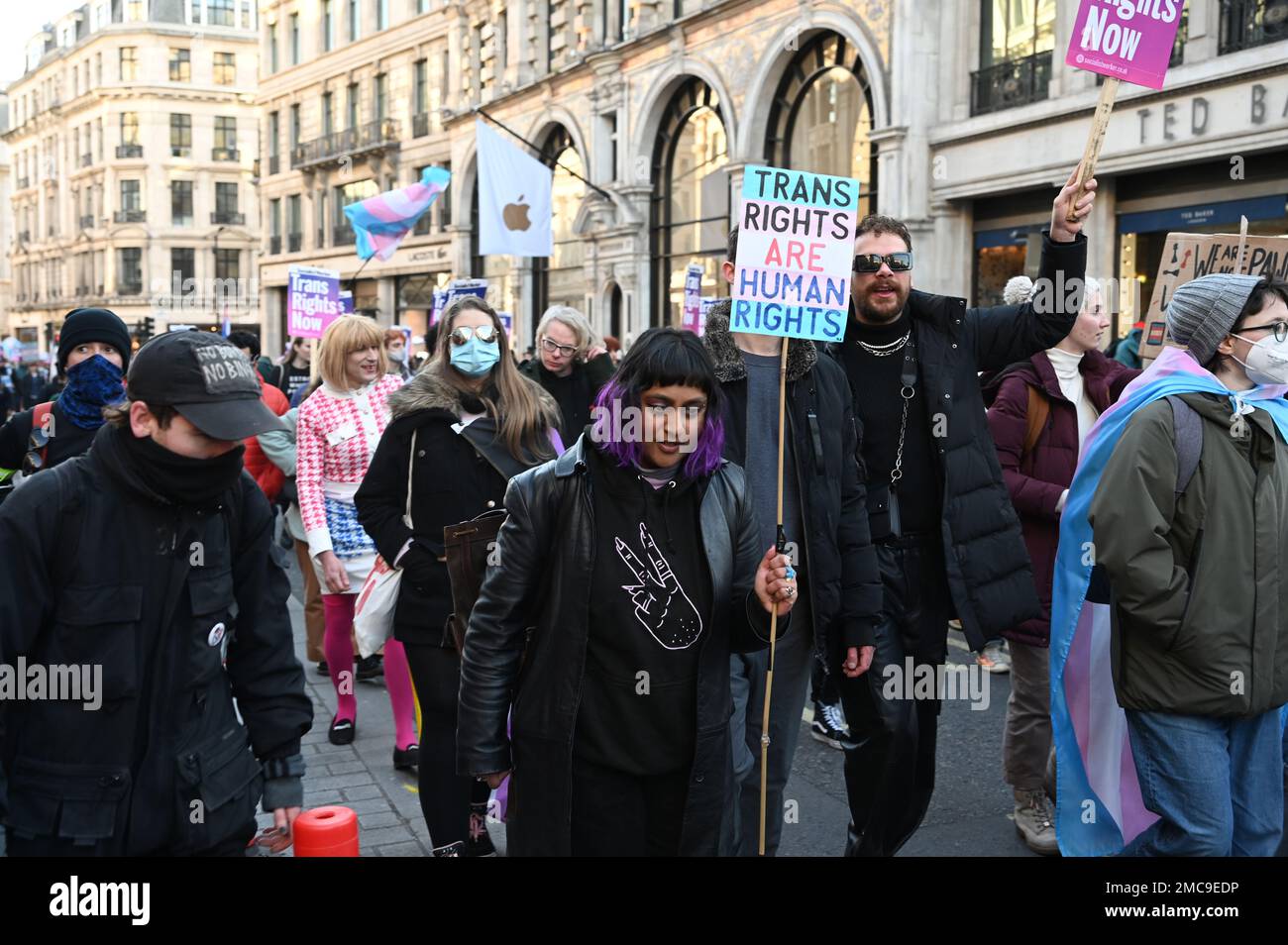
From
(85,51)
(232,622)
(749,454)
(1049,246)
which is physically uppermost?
(85,51)

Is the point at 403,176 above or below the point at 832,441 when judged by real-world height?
above

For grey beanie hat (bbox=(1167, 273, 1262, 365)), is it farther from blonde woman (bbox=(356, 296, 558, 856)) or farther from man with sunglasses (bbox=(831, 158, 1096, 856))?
blonde woman (bbox=(356, 296, 558, 856))

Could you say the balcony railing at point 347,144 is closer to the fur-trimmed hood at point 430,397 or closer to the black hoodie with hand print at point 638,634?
the fur-trimmed hood at point 430,397

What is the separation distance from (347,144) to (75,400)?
39414mm

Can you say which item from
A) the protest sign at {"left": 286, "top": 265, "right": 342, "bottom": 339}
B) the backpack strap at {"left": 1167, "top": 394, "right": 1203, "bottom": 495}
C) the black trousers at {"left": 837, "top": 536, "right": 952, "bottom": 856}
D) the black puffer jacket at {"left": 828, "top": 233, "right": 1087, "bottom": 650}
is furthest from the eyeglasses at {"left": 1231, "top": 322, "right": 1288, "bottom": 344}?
the protest sign at {"left": 286, "top": 265, "right": 342, "bottom": 339}

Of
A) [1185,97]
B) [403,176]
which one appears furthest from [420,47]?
[1185,97]

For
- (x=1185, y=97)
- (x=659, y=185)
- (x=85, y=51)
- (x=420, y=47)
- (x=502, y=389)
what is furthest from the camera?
(x=85, y=51)

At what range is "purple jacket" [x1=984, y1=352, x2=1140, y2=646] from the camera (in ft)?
16.9

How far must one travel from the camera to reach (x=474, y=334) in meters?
4.66

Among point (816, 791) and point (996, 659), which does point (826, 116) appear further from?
point (816, 791)

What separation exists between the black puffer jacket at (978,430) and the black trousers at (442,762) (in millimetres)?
1729

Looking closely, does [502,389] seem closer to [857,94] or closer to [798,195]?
[798,195]

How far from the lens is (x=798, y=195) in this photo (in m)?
3.97
